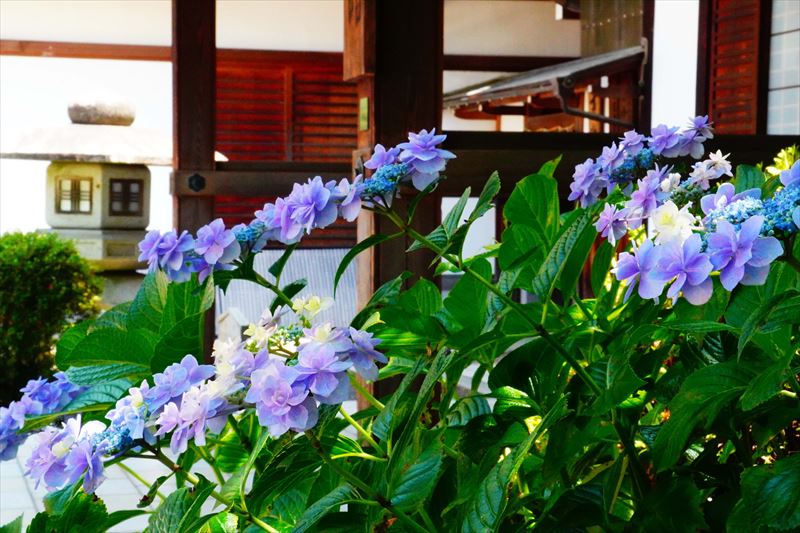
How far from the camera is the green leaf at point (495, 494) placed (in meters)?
0.87

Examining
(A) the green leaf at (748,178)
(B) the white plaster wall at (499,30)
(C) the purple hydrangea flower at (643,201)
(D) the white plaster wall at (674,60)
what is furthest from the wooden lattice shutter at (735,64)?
(C) the purple hydrangea flower at (643,201)

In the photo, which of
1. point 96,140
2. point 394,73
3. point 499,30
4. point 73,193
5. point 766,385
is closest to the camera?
point 766,385

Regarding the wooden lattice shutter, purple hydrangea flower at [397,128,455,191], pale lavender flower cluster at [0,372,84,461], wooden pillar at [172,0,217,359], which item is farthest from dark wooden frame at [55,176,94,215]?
purple hydrangea flower at [397,128,455,191]

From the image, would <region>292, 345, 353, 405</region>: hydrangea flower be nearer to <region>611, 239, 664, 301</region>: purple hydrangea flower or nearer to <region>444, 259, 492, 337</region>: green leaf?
<region>611, 239, 664, 301</region>: purple hydrangea flower

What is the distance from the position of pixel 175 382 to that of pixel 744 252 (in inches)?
17.4

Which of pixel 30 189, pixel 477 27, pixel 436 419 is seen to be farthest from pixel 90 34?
pixel 436 419

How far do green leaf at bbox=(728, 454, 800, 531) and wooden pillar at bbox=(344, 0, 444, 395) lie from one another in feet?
8.54

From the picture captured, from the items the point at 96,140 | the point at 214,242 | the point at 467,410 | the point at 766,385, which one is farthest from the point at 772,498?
the point at 96,140

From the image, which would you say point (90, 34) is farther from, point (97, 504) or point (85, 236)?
point (97, 504)

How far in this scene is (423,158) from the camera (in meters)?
1.14

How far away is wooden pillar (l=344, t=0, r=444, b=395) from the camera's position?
3.47 meters

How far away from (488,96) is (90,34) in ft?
11.6

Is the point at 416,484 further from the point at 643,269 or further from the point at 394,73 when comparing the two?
the point at 394,73

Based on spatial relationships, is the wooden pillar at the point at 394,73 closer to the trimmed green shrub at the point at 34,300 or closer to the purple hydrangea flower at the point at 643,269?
the purple hydrangea flower at the point at 643,269
